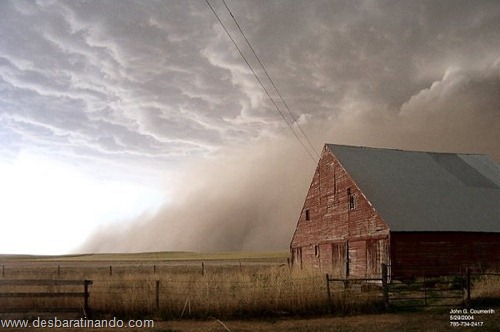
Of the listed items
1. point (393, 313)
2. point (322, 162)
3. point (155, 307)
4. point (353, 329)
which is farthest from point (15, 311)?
point (322, 162)

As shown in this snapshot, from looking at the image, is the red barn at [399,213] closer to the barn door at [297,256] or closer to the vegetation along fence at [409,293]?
the barn door at [297,256]

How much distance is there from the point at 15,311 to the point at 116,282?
539 cm

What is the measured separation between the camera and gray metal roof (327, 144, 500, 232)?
90.1 feet

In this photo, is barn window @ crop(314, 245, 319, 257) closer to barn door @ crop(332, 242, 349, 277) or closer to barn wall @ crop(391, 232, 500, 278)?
barn door @ crop(332, 242, 349, 277)

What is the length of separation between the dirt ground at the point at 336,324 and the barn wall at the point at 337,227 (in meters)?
11.0

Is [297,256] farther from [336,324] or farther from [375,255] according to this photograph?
[336,324]

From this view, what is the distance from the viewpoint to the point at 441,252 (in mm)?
26484

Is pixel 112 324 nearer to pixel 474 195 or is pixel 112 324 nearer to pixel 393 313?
pixel 393 313

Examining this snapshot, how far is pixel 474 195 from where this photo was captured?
103ft

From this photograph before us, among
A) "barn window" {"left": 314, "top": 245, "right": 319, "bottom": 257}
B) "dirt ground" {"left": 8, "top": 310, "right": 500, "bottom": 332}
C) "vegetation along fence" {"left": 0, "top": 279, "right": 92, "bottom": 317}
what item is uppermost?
"barn window" {"left": 314, "top": 245, "right": 319, "bottom": 257}

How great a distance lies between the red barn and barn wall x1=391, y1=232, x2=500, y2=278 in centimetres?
5

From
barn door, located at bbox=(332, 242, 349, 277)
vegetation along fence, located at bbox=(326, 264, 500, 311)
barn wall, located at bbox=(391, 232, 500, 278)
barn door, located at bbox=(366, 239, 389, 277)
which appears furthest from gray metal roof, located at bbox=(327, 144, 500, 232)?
barn door, located at bbox=(332, 242, 349, 277)

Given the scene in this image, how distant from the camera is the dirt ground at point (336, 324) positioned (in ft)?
43.7

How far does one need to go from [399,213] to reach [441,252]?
2960 mm
